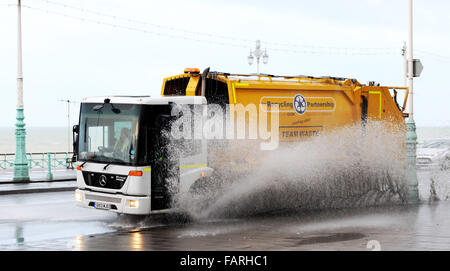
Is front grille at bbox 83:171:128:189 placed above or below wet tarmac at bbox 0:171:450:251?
above

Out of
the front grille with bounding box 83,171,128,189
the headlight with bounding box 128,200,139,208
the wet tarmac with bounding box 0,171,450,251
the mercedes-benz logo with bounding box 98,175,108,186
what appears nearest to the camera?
the wet tarmac with bounding box 0,171,450,251

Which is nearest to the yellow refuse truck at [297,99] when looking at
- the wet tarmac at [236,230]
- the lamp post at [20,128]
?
the wet tarmac at [236,230]

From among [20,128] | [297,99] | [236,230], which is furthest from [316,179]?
[20,128]

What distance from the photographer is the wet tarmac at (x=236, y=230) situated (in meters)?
10.5

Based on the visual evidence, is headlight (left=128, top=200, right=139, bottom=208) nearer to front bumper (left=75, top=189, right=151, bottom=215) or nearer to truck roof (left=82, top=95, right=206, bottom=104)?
front bumper (left=75, top=189, right=151, bottom=215)

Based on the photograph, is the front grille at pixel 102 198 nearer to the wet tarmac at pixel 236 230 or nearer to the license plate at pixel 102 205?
the license plate at pixel 102 205

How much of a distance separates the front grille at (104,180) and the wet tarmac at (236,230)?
86 cm

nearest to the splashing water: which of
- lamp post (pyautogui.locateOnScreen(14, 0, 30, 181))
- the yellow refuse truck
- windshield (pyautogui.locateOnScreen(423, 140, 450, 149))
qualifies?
the yellow refuse truck

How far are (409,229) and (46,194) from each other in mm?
12495

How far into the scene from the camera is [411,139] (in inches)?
677

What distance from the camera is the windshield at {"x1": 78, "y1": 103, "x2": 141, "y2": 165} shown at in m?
12.7

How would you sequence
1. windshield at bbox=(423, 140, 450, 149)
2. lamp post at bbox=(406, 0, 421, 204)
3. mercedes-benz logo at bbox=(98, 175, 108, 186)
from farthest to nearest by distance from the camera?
1. windshield at bbox=(423, 140, 450, 149)
2. lamp post at bbox=(406, 0, 421, 204)
3. mercedes-benz logo at bbox=(98, 175, 108, 186)

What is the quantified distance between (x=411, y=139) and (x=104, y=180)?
8526mm
